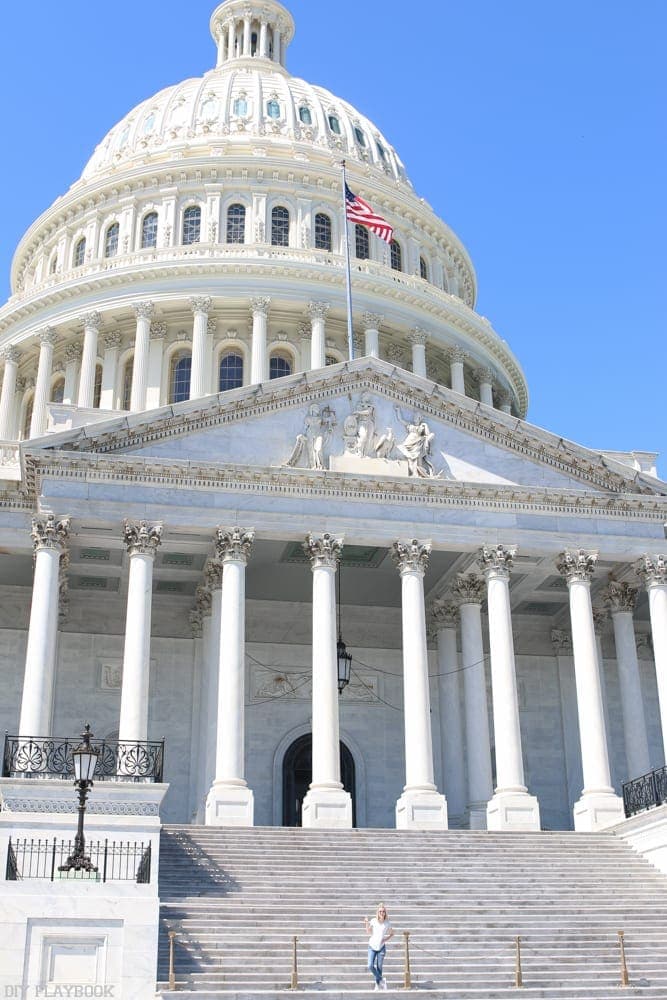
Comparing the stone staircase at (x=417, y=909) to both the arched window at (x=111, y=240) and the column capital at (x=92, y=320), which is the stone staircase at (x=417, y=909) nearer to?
the column capital at (x=92, y=320)

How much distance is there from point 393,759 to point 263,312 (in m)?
22.7

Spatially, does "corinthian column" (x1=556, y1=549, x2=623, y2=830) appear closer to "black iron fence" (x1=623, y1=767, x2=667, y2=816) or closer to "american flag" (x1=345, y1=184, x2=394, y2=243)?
"black iron fence" (x1=623, y1=767, x2=667, y2=816)

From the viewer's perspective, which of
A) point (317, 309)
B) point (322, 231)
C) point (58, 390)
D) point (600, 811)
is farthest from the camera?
point (322, 231)

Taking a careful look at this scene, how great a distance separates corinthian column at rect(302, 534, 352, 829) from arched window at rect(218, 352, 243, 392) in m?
22.6

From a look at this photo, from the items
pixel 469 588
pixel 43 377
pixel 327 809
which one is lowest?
pixel 327 809

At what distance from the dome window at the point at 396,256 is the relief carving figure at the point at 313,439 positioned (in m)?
28.0


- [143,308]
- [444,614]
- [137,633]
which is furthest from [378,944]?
[143,308]

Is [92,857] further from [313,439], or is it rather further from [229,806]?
[313,439]

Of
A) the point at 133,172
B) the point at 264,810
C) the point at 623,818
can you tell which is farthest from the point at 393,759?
the point at 133,172

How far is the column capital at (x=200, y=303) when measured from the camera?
55906 mm

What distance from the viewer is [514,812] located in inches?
1315

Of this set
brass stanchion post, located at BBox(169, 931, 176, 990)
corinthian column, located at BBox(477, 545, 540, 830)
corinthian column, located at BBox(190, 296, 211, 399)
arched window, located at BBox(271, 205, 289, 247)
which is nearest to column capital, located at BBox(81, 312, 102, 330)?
corinthian column, located at BBox(190, 296, 211, 399)

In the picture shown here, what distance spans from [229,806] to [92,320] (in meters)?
30.6

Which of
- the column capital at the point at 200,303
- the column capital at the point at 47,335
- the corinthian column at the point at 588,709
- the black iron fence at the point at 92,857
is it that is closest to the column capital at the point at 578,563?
the corinthian column at the point at 588,709
